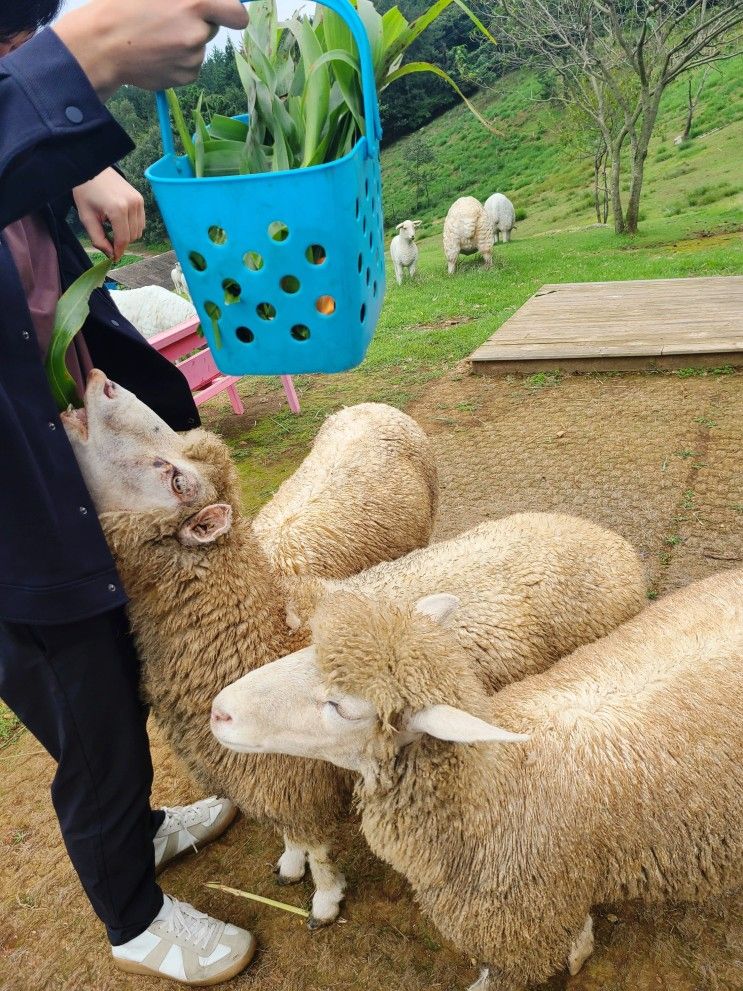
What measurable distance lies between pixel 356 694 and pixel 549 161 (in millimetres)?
29647

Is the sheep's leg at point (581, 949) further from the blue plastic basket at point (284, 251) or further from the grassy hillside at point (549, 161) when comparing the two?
the grassy hillside at point (549, 161)

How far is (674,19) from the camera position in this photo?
39.7 feet

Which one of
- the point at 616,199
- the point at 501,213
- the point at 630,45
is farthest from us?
the point at 501,213

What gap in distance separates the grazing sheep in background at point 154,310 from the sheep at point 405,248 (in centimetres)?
738

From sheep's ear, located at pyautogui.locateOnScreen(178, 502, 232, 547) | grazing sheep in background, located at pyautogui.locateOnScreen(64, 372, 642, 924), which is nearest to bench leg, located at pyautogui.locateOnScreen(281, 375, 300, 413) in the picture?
grazing sheep in background, located at pyautogui.locateOnScreen(64, 372, 642, 924)

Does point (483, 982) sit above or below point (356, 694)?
below

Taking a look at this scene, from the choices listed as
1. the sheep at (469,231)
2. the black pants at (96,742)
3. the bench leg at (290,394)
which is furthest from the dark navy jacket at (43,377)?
the sheep at (469,231)

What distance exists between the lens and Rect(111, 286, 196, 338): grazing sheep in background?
21.6ft

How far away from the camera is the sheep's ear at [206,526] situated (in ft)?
6.28

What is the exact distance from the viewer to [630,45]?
13.2 metres

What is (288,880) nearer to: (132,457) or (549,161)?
(132,457)

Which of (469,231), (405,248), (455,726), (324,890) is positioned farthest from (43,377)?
(469,231)

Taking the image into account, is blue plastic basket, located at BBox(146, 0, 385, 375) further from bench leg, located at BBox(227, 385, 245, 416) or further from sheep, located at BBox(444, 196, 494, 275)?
sheep, located at BBox(444, 196, 494, 275)

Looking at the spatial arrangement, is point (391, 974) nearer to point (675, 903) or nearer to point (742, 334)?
point (675, 903)
